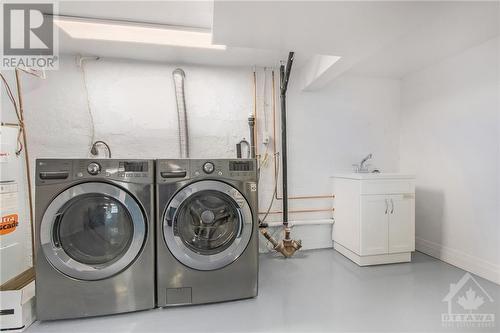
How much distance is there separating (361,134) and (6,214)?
3.39 m

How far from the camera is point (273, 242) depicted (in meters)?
2.43

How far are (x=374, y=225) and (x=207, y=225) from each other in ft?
5.36

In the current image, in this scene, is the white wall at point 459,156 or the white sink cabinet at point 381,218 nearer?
the white wall at point 459,156

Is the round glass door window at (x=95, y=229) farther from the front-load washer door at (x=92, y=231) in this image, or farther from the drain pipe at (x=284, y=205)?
the drain pipe at (x=284, y=205)

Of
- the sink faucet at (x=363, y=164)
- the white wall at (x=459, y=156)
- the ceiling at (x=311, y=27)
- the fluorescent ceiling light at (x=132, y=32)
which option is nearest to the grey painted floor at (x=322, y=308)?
the white wall at (x=459, y=156)

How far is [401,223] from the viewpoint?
2.32 metres

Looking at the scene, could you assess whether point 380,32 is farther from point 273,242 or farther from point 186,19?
A: point 273,242

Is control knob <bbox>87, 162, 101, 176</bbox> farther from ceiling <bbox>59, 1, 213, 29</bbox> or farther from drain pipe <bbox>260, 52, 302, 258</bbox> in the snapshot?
drain pipe <bbox>260, 52, 302, 258</bbox>

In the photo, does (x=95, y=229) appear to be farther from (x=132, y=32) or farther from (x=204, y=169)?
(x=132, y=32)

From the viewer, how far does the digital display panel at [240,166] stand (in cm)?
171

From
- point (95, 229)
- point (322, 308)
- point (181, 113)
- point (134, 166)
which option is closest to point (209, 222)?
point (134, 166)

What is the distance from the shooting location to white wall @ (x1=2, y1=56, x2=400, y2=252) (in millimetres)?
Result: 2326

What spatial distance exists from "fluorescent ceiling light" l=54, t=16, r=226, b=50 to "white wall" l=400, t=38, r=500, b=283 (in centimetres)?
241

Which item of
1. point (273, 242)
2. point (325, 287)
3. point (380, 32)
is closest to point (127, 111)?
point (273, 242)
